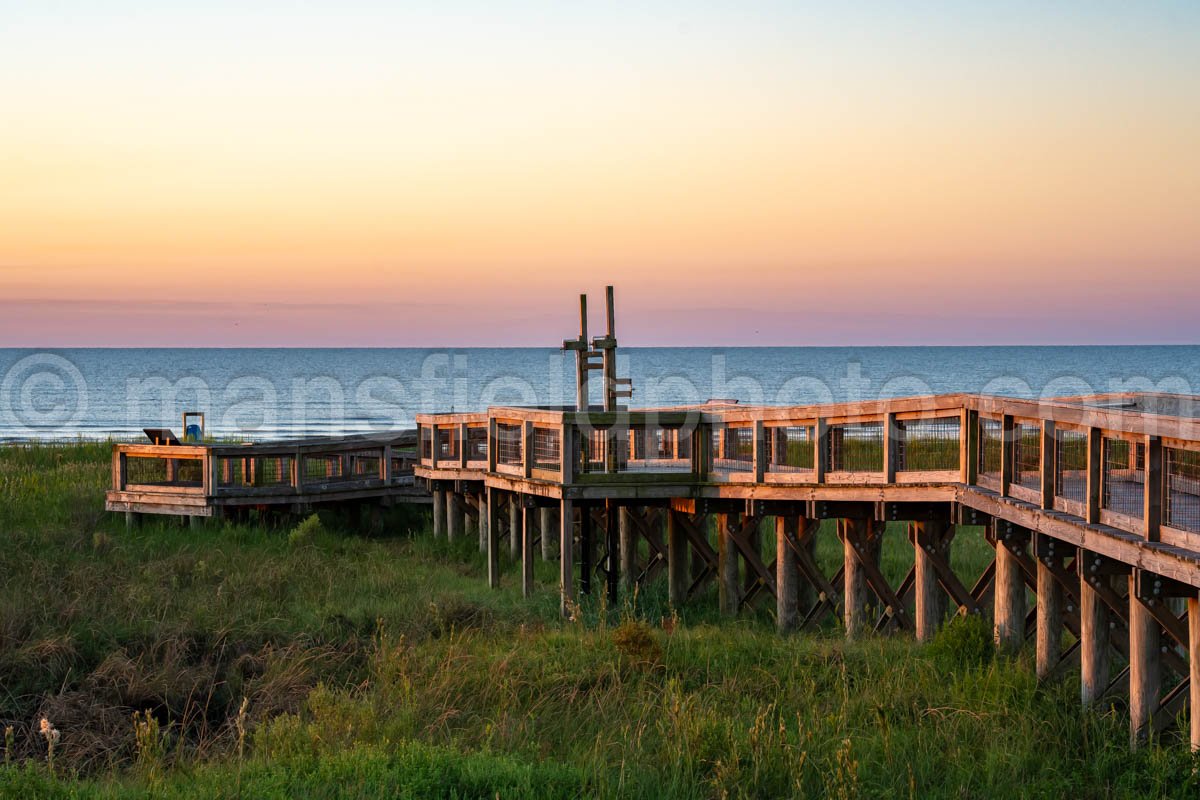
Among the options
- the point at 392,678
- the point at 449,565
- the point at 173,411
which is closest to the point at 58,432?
the point at 173,411

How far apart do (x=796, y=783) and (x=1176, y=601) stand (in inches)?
273

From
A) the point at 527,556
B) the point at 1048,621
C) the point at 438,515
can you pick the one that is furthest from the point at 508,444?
the point at 1048,621

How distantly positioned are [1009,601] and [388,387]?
95189 mm

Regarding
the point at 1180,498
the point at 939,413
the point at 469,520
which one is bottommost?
the point at 469,520

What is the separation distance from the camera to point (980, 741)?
9703mm

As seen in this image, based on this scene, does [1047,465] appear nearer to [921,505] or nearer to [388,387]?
[921,505]

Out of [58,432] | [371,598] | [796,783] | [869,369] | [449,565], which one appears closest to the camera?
[796,783]

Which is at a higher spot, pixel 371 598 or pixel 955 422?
pixel 955 422

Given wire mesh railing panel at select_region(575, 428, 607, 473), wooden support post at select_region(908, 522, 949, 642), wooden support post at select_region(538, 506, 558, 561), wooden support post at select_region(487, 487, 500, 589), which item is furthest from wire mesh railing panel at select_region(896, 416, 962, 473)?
wooden support post at select_region(538, 506, 558, 561)

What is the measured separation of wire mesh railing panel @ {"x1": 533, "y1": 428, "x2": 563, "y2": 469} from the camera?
1670cm

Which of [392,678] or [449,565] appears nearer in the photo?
[392,678]

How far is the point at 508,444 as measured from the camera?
1850 centimetres

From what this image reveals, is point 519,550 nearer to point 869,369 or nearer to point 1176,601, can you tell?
point 1176,601

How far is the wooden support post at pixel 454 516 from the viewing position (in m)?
22.5
